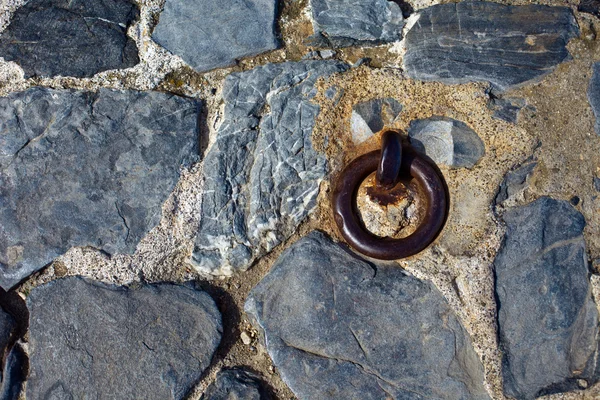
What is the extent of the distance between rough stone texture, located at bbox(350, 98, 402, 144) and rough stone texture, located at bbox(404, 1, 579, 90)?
6.0 inches

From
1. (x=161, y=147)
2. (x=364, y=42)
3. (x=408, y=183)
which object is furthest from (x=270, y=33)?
(x=408, y=183)

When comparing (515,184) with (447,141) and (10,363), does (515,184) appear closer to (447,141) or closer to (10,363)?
(447,141)

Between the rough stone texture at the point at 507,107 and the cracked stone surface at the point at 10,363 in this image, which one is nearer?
the cracked stone surface at the point at 10,363

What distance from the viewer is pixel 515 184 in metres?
1.92

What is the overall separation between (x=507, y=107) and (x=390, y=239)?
641 mm

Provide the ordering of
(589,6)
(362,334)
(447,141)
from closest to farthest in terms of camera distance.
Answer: (362,334) → (447,141) → (589,6)

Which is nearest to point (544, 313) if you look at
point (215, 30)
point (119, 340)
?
point (119, 340)

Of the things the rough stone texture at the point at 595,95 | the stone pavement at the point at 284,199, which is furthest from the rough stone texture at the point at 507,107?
the rough stone texture at the point at 595,95

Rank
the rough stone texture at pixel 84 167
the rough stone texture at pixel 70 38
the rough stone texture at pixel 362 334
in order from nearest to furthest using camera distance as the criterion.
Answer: the rough stone texture at pixel 362 334 → the rough stone texture at pixel 84 167 → the rough stone texture at pixel 70 38

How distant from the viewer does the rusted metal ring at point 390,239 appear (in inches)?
71.9

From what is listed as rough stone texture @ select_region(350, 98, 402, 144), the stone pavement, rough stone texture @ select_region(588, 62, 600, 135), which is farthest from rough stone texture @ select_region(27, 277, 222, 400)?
rough stone texture @ select_region(588, 62, 600, 135)

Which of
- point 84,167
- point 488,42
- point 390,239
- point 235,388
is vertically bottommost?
point 235,388

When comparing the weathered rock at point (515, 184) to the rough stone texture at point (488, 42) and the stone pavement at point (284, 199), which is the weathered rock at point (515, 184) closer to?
the stone pavement at point (284, 199)

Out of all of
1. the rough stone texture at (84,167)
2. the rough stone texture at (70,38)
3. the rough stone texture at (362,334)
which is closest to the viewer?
the rough stone texture at (362,334)
